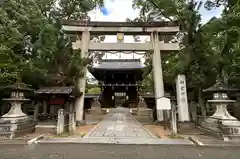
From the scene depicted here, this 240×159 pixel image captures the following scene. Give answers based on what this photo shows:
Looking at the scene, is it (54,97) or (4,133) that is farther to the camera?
(54,97)

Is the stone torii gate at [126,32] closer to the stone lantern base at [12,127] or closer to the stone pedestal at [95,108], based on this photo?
the stone lantern base at [12,127]

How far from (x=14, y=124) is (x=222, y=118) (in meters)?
9.31

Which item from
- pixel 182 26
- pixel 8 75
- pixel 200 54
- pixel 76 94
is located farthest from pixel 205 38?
pixel 8 75

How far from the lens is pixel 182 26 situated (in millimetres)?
13570


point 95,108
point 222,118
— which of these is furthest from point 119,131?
point 95,108

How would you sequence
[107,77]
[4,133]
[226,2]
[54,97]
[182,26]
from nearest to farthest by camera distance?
1. [4,133]
2. [54,97]
3. [182,26]
4. [226,2]
5. [107,77]

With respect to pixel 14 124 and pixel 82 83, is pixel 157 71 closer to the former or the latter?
pixel 82 83

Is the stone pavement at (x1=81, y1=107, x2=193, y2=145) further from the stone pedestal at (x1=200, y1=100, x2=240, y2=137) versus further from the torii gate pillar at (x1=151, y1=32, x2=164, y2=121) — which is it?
the torii gate pillar at (x1=151, y1=32, x2=164, y2=121)

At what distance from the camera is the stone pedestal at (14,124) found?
873 centimetres

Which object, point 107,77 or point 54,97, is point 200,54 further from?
point 107,77

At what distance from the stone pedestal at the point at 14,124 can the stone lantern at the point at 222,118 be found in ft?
29.7

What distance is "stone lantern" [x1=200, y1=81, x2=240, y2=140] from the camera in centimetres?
833

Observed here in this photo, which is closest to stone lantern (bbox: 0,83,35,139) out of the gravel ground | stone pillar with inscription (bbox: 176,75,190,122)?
the gravel ground

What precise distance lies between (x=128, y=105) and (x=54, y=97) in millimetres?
22822
